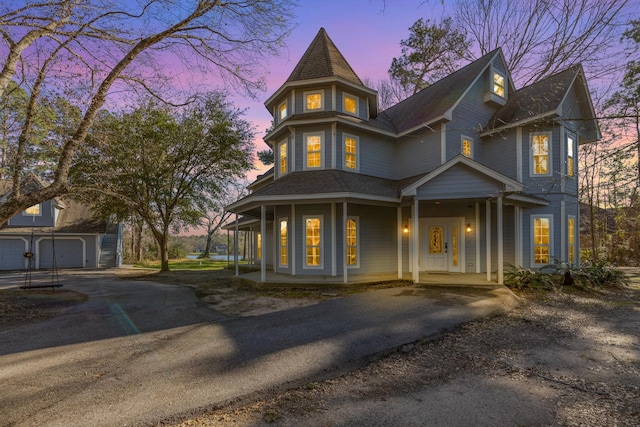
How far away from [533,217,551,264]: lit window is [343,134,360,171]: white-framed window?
7373 mm

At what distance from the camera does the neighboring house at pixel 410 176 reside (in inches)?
451

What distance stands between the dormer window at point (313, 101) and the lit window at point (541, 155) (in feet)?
28.2

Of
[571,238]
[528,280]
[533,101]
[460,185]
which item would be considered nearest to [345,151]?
[460,185]

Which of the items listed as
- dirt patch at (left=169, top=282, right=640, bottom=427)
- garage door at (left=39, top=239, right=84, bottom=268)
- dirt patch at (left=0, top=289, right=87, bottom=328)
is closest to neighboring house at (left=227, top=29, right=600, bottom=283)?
dirt patch at (left=169, top=282, right=640, bottom=427)

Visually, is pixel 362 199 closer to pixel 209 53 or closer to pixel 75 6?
pixel 209 53

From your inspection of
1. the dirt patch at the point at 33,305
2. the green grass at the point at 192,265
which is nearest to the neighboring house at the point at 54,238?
the green grass at the point at 192,265

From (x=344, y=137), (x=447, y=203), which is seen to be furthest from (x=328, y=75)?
(x=447, y=203)

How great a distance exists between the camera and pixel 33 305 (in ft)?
28.0

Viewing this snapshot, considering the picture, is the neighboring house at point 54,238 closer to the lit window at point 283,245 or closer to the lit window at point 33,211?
the lit window at point 33,211

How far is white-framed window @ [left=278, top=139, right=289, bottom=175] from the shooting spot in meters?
13.0

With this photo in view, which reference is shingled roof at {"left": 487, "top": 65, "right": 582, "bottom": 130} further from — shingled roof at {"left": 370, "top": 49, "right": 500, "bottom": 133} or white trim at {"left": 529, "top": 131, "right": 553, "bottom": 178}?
shingled roof at {"left": 370, "top": 49, "right": 500, "bottom": 133}

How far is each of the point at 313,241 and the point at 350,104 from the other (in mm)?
6005

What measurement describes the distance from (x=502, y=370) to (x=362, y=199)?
22.4 feet

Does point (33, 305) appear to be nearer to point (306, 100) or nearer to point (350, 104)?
point (306, 100)
